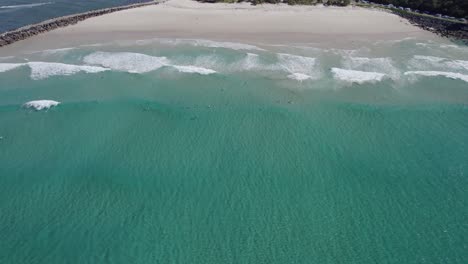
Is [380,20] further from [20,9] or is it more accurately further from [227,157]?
[20,9]

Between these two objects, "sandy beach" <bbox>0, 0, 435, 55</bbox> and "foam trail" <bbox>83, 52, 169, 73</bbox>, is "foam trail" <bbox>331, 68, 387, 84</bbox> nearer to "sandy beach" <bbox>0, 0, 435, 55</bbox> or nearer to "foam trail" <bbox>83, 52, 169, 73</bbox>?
"sandy beach" <bbox>0, 0, 435, 55</bbox>

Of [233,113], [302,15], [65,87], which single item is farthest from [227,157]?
[302,15]

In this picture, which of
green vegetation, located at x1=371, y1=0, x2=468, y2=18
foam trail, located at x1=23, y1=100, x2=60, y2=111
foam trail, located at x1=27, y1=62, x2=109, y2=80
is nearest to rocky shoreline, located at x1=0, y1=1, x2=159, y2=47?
foam trail, located at x1=27, y1=62, x2=109, y2=80

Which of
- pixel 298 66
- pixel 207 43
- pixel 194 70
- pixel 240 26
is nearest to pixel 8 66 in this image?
pixel 194 70

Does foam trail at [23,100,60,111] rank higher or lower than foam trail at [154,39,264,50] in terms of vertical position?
lower

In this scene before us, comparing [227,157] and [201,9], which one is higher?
[201,9]

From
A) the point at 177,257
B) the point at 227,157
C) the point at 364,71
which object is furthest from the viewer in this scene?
the point at 364,71
